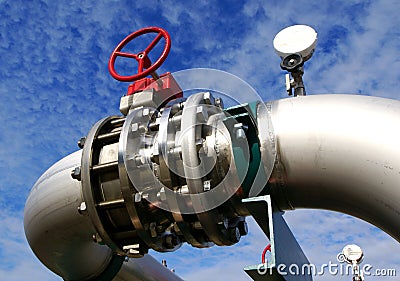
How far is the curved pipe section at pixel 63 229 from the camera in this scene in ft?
7.98

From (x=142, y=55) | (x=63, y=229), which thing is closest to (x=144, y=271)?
(x=63, y=229)

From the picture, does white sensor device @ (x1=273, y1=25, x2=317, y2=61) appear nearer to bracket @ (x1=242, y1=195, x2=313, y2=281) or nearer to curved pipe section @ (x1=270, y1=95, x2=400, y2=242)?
curved pipe section @ (x1=270, y1=95, x2=400, y2=242)

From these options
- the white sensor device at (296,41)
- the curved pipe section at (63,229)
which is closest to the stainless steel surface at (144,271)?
the curved pipe section at (63,229)

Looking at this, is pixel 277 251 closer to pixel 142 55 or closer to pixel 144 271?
pixel 142 55

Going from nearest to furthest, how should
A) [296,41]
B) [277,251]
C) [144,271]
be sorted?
[277,251]
[296,41]
[144,271]

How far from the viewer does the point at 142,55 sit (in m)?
2.52

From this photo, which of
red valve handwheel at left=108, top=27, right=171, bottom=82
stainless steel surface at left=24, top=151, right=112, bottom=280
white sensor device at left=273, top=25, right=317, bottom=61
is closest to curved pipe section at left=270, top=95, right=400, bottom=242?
white sensor device at left=273, top=25, right=317, bottom=61

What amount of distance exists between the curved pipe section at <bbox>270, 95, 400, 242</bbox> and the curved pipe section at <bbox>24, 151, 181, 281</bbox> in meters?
1.12

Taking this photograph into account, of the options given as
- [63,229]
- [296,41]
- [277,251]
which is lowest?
[277,251]

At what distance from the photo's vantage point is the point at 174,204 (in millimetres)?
2043

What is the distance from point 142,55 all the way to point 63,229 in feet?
3.55

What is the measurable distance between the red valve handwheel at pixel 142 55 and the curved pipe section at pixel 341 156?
2.29 feet

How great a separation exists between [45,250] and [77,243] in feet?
0.86

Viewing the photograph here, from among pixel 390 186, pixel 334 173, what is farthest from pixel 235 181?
pixel 390 186
